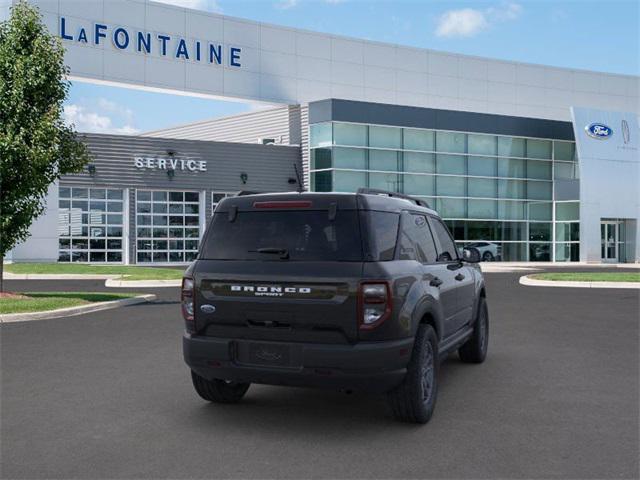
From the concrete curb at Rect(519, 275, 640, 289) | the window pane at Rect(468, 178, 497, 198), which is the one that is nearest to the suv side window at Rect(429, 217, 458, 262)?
the concrete curb at Rect(519, 275, 640, 289)

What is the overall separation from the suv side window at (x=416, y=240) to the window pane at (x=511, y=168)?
35.4m

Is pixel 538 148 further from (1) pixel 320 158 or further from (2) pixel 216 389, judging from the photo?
(2) pixel 216 389

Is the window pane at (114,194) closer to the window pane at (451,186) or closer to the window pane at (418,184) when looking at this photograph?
the window pane at (418,184)

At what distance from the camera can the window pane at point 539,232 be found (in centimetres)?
4219

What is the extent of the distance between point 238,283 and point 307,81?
3712cm

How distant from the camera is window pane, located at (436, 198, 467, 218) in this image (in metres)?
39.0

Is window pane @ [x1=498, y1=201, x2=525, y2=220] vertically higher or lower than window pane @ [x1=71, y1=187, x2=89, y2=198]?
lower

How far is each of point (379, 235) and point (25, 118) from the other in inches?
499

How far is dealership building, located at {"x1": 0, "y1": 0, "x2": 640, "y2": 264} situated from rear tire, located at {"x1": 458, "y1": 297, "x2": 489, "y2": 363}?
27764 millimetres

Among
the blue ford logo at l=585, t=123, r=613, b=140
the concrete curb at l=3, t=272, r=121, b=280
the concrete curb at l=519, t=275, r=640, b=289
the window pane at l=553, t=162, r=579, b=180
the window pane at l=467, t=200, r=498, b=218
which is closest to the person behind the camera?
the concrete curb at l=519, t=275, r=640, b=289

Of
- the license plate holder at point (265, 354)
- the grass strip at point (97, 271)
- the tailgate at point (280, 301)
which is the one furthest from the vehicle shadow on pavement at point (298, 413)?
the grass strip at point (97, 271)

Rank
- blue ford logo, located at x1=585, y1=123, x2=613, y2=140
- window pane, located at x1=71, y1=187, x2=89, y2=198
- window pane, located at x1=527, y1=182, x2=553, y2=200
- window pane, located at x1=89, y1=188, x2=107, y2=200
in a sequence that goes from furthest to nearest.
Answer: window pane, located at x1=527, y1=182, x2=553, y2=200, blue ford logo, located at x1=585, y1=123, x2=613, y2=140, window pane, located at x1=89, y1=188, x2=107, y2=200, window pane, located at x1=71, y1=187, x2=89, y2=198

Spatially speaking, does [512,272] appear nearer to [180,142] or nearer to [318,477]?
[180,142]

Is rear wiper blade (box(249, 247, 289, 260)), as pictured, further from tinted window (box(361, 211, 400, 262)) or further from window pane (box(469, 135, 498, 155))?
window pane (box(469, 135, 498, 155))
